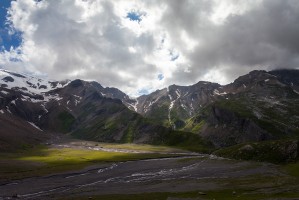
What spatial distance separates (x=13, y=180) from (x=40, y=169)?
32653mm

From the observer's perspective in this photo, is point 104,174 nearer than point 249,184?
No

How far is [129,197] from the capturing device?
3423 inches

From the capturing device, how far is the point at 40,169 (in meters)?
160

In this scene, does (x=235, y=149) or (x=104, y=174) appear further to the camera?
(x=235, y=149)

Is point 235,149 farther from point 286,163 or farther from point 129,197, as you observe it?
point 129,197

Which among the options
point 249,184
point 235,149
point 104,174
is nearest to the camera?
point 249,184

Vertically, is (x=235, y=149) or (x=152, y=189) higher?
(x=235, y=149)

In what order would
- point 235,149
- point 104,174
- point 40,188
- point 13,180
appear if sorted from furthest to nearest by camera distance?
point 235,149, point 104,174, point 13,180, point 40,188

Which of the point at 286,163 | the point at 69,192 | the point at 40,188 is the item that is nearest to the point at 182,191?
the point at 69,192

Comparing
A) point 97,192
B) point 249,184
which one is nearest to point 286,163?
point 249,184

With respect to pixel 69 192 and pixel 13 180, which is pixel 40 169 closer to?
pixel 13 180

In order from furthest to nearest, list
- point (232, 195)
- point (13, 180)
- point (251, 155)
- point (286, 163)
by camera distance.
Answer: point (251, 155)
point (286, 163)
point (13, 180)
point (232, 195)

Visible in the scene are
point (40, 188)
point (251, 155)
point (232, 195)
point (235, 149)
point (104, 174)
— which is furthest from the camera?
point (235, 149)

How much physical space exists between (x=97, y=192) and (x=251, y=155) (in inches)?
4147
